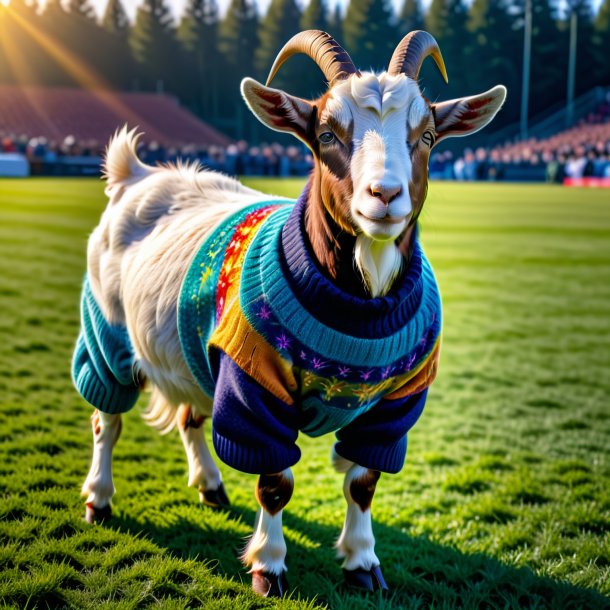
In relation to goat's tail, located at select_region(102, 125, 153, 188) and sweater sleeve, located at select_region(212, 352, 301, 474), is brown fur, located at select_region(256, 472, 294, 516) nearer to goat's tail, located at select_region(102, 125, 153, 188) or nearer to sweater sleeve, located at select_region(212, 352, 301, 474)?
sweater sleeve, located at select_region(212, 352, 301, 474)

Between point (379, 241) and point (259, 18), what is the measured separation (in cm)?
8367

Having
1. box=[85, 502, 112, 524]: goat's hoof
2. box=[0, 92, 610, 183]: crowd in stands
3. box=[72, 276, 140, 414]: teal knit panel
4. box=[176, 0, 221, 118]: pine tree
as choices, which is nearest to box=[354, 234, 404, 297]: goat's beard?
box=[72, 276, 140, 414]: teal knit panel

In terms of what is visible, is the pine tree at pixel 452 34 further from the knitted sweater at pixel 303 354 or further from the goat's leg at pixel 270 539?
the goat's leg at pixel 270 539

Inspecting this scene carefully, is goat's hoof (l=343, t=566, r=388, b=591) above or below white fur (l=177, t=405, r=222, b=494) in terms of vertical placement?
below

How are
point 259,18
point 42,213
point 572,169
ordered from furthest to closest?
point 259,18
point 572,169
point 42,213

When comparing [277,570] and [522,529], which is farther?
[522,529]

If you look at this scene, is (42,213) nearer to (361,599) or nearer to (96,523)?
(96,523)

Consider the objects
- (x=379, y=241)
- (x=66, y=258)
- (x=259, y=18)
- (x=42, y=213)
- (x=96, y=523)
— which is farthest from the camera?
(x=259, y=18)

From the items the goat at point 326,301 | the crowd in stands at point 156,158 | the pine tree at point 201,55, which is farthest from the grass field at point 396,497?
the pine tree at point 201,55

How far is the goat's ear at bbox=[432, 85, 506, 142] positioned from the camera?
10.3 ft

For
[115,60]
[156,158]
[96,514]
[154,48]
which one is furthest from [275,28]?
[96,514]

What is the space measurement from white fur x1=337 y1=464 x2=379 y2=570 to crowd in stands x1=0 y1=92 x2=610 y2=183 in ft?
124

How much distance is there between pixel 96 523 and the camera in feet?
13.0

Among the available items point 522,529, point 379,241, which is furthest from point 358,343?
point 522,529
